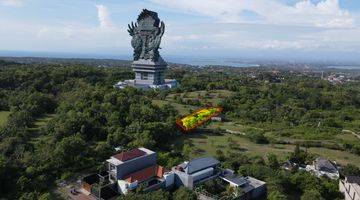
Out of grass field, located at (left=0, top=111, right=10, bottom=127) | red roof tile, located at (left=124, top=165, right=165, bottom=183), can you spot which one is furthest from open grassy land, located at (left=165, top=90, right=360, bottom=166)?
grass field, located at (left=0, top=111, right=10, bottom=127)

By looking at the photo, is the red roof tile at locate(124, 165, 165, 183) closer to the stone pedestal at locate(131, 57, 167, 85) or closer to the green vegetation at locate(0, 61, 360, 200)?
the green vegetation at locate(0, 61, 360, 200)

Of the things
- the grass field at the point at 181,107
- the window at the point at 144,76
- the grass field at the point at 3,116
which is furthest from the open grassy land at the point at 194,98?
the grass field at the point at 3,116

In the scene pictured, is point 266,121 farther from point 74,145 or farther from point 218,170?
point 74,145

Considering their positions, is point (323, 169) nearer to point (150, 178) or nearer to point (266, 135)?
point (266, 135)

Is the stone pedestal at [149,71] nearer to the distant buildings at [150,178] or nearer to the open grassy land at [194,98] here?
the open grassy land at [194,98]

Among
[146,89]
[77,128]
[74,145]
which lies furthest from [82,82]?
[74,145]
